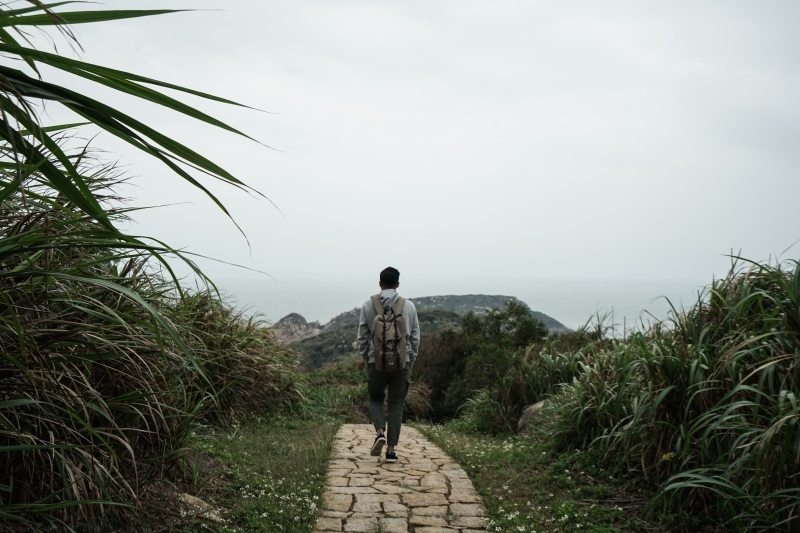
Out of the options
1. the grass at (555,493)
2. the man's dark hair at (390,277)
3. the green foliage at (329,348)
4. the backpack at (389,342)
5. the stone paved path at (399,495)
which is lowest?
the green foliage at (329,348)

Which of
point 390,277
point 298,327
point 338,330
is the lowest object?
point 298,327

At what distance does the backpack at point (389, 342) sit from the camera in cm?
593

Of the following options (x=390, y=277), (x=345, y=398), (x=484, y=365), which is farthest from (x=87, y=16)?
(x=345, y=398)

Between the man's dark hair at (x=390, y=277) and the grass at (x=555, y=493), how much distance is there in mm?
1998

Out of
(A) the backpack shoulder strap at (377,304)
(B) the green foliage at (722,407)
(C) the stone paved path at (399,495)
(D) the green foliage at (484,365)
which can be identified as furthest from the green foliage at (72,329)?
(D) the green foliage at (484,365)

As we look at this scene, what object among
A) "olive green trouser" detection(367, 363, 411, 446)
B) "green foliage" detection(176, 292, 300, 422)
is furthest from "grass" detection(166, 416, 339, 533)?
"olive green trouser" detection(367, 363, 411, 446)

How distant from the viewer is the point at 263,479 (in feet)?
15.9

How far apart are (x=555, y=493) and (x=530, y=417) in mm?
2725

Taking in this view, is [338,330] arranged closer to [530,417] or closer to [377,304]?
[530,417]

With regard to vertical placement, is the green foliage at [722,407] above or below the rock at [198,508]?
above

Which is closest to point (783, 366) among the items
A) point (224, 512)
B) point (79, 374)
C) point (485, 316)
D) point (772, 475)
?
point (772, 475)

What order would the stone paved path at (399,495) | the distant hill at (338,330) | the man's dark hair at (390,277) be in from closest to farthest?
the stone paved path at (399,495) → the man's dark hair at (390,277) → the distant hill at (338,330)

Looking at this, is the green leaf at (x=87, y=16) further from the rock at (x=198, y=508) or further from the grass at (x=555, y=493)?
the grass at (x=555, y=493)

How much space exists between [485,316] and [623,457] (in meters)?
8.69
